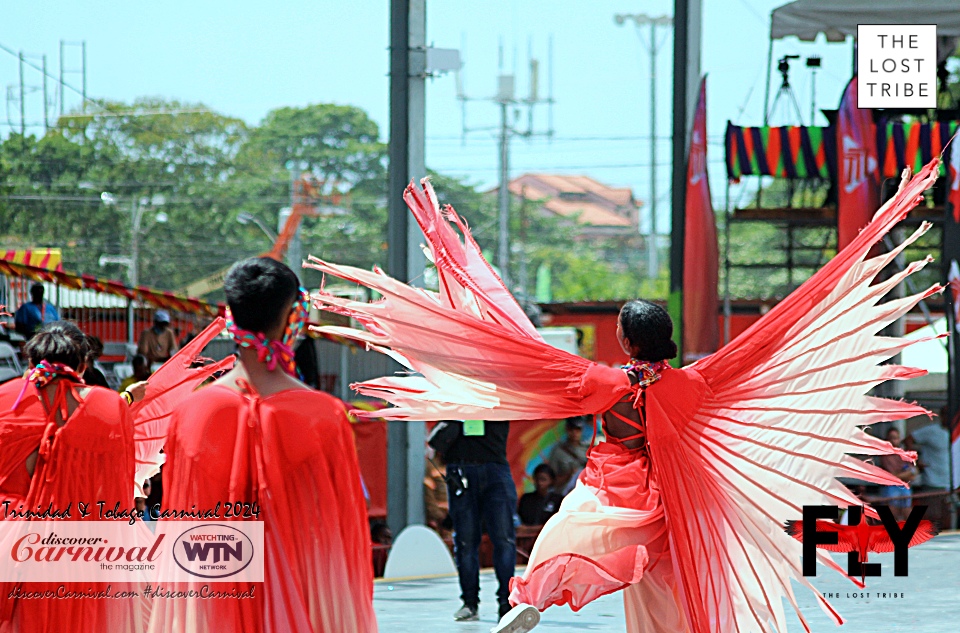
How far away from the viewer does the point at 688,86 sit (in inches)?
460

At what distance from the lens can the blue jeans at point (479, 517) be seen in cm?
788

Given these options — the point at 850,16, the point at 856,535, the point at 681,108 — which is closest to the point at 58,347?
the point at 856,535

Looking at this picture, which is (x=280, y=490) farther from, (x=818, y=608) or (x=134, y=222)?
(x=134, y=222)

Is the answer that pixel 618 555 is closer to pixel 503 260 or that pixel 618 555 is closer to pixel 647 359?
pixel 647 359

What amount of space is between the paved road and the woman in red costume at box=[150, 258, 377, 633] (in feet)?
13.4

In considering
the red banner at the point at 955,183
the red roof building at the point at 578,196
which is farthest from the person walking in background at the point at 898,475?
the red roof building at the point at 578,196

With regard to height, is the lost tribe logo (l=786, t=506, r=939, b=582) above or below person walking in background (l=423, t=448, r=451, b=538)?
above

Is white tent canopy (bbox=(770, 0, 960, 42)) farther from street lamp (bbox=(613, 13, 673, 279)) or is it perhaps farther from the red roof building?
the red roof building

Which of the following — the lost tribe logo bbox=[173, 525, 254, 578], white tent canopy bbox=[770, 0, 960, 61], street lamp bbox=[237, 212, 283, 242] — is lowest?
the lost tribe logo bbox=[173, 525, 254, 578]

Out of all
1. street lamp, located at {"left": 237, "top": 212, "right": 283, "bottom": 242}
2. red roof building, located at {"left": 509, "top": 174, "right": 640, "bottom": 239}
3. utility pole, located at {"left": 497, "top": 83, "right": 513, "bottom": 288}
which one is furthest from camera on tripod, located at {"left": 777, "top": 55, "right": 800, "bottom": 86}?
red roof building, located at {"left": 509, "top": 174, "right": 640, "bottom": 239}

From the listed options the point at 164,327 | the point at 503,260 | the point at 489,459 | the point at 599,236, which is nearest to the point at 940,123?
the point at 489,459

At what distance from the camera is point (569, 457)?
12.2 meters

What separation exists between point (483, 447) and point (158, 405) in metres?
2.66

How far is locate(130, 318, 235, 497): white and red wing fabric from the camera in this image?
18.7ft
